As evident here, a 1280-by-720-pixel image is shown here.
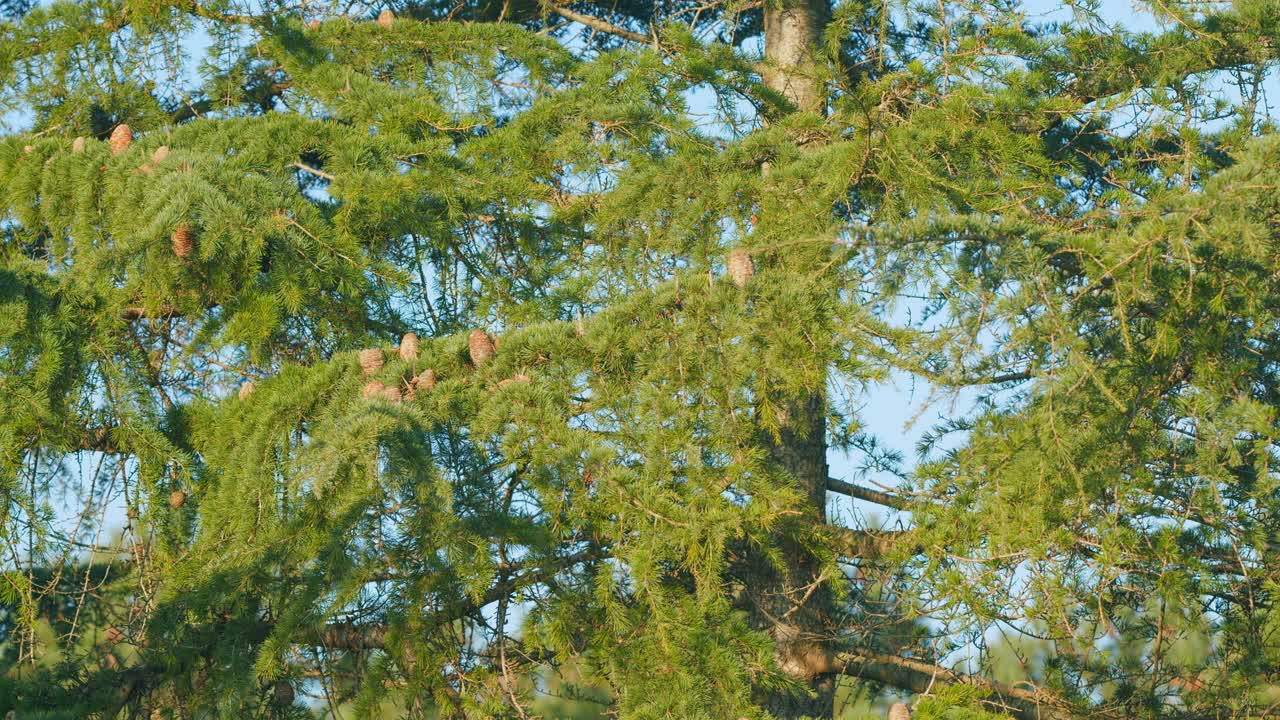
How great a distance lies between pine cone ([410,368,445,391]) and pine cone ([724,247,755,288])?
1.00 m

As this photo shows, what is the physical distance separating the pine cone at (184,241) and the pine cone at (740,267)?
1773mm

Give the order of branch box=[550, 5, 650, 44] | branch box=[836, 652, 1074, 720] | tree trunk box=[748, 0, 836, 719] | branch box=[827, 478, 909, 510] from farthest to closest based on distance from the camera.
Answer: branch box=[550, 5, 650, 44] → branch box=[827, 478, 909, 510] → tree trunk box=[748, 0, 836, 719] → branch box=[836, 652, 1074, 720]

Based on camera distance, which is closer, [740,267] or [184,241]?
[740,267]

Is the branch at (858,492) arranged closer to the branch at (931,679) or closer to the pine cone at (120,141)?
the branch at (931,679)

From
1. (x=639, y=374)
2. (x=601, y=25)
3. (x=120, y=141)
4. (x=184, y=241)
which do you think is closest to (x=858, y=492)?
(x=639, y=374)

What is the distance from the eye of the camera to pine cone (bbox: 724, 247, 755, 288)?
388cm

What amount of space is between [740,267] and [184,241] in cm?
182

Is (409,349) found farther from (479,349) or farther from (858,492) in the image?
(858,492)

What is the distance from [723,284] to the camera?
152 inches

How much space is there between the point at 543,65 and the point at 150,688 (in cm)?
304

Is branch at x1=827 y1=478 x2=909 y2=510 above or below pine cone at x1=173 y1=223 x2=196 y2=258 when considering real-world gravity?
below

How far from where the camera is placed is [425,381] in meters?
4.09

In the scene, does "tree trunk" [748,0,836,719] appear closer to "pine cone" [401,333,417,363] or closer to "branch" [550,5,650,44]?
"branch" [550,5,650,44]

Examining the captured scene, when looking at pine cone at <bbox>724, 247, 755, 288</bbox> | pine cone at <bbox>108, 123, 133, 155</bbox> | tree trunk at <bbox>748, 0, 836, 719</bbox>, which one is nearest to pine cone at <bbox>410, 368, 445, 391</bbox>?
pine cone at <bbox>724, 247, 755, 288</bbox>
